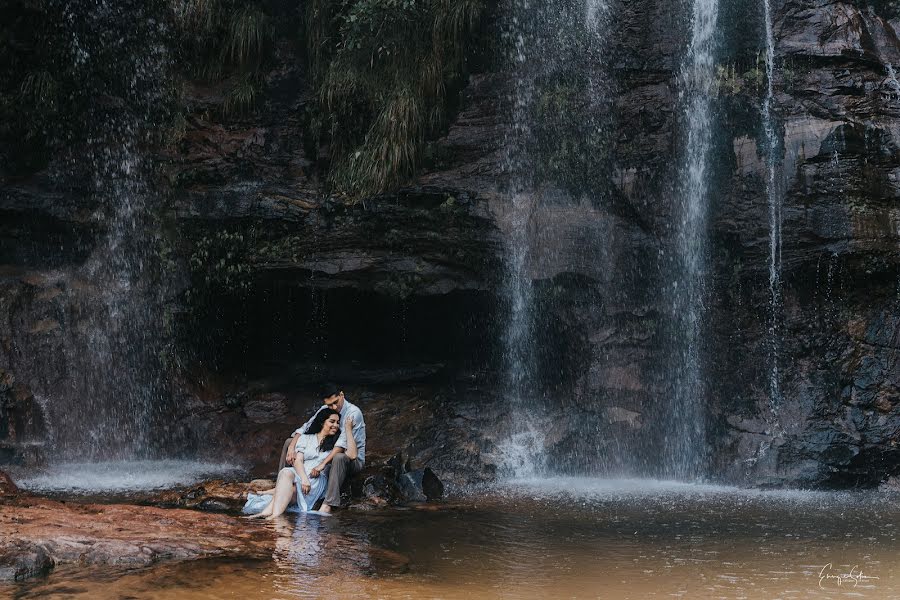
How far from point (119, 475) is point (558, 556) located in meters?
6.76

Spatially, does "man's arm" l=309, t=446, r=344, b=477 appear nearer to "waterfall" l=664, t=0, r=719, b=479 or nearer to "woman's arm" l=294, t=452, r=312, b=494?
"woman's arm" l=294, t=452, r=312, b=494

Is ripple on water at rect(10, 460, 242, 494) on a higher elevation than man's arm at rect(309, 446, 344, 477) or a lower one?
lower

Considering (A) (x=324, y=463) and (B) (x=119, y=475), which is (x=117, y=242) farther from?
(A) (x=324, y=463)

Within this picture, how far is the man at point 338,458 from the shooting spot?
27.6 feet

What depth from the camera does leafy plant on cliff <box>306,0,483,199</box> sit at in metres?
→ 12.4

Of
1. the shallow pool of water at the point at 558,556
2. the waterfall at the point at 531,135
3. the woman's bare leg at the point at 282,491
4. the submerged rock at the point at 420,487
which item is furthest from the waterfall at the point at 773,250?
the woman's bare leg at the point at 282,491

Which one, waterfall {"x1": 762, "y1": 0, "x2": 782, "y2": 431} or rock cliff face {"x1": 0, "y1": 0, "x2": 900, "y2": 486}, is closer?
rock cliff face {"x1": 0, "y1": 0, "x2": 900, "y2": 486}

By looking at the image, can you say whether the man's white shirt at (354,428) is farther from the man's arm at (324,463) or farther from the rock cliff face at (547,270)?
the rock cliff face at (547,270)

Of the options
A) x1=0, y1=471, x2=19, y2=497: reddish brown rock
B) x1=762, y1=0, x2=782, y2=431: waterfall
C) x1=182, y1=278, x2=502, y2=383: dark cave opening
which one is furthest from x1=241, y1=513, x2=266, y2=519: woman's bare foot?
x1=762, y1=0, x2=782, y2=431: waterfall

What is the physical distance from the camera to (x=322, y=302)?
41.2 ft

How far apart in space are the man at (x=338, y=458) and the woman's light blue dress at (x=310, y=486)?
0.17ft

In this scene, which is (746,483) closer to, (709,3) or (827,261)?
(827,261)

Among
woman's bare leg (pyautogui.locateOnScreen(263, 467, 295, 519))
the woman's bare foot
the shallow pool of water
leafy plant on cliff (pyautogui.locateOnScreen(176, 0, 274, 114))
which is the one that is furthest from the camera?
leafy plant on cliff (pyautogui.locateOnScreen(176, 0, 274, 114))

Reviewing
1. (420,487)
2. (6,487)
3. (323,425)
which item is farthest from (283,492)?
(6,487)
